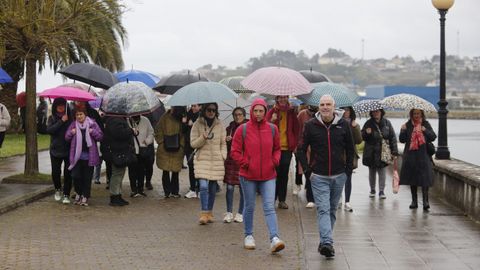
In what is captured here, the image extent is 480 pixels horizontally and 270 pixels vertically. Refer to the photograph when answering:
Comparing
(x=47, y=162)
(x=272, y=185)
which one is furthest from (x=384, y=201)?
(x=47, y=162)

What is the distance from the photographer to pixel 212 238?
9.96 metres

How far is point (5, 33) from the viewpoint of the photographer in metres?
14.3

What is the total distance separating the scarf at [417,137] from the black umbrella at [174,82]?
13.3ft

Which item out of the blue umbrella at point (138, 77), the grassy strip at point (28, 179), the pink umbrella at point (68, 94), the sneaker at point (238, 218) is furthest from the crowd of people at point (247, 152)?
the blue umbrella at point (138, 77)

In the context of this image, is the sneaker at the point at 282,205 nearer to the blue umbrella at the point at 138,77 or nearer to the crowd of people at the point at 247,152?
the crowd of people at the point at 247,152

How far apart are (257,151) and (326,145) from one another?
81cm

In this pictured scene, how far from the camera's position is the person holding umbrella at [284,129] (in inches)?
487

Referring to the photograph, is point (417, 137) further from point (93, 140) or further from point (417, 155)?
point (93, 140)

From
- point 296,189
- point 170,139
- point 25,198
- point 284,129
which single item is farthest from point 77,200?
point 296,189

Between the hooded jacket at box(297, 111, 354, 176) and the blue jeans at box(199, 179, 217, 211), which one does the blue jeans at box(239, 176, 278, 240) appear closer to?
the hooded jacket at box(297, 111, 354, 176)

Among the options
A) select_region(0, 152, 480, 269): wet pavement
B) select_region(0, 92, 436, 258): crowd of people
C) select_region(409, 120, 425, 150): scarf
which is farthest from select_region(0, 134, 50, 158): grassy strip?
select_region(409, 120, 425, 150): scarf

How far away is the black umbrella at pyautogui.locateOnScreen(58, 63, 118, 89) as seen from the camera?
14.0 meters

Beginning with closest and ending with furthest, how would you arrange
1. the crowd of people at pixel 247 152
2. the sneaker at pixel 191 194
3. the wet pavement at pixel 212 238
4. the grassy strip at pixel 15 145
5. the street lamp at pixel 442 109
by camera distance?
1. the wet pavement at pixel 212 238
2. the crowd of people at pixel 247 152
3. the sneaker at pixel 191 194
4. the street lamp at pixel 442 109
5. the grassy strip at pixel 15 145

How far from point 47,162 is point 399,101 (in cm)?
1061
